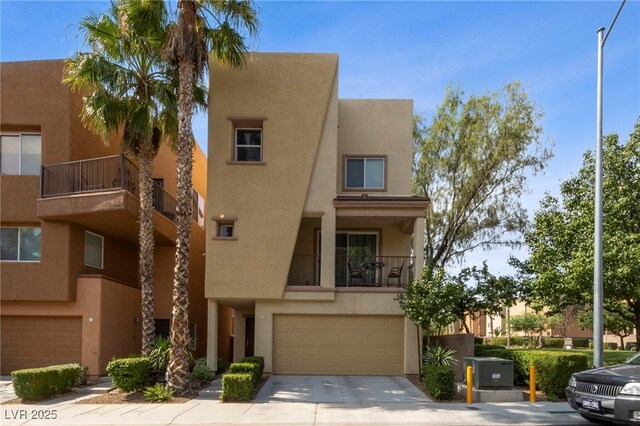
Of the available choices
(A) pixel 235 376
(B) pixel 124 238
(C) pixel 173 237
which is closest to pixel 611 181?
(A) pixel 235 376

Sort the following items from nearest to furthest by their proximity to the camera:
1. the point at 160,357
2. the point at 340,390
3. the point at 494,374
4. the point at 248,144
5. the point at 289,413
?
the point at 289,413 → the point at 494,374 → the point at 340,390 → the point at 160,357 → the point at 248,144

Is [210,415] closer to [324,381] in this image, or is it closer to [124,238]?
[324,381]

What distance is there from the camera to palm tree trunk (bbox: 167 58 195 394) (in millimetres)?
14516

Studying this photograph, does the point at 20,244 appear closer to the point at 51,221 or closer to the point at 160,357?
the point at 51,221

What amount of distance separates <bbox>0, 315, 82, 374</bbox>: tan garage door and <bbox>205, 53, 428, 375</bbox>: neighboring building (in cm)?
430

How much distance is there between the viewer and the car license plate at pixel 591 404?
10042 mm

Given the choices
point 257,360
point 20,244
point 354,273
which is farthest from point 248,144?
point 20,244

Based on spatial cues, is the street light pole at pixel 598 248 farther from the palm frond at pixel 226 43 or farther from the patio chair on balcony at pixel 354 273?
the palm frond at pixel 226 43

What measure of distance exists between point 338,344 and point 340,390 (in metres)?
3.21

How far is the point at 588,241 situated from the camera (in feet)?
61.9

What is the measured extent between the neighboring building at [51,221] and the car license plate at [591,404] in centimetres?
1314

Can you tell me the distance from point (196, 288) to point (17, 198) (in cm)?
892

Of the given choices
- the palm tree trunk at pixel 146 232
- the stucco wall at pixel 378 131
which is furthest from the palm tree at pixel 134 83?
the stucco wall at pixel 378 131

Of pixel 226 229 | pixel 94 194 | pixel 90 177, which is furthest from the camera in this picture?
pixel 90 177
